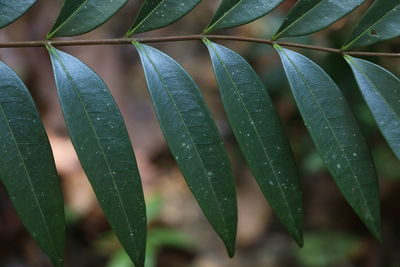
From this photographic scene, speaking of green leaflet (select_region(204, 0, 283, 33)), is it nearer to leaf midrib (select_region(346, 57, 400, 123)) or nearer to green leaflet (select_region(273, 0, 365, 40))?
green leaflet (select_region(273, 0, 365, 40))

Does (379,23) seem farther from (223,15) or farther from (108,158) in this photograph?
(108,158)

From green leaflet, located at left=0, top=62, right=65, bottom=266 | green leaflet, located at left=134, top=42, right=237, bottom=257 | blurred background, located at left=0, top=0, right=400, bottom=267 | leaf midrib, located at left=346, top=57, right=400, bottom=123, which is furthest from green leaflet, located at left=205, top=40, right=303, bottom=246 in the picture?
blurred background, located at left=0, top=0, right=400, bottom=267

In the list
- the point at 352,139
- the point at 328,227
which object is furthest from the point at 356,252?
the point at 352,139

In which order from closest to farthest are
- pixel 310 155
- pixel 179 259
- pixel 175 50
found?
1. pixel 310 155
2. pixel 179 259
3. pixel 175 50

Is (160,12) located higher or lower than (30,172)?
higher

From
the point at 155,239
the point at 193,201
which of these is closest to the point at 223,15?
the point at 155,239

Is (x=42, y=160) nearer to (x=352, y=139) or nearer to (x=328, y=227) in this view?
(x=352, y=139)
